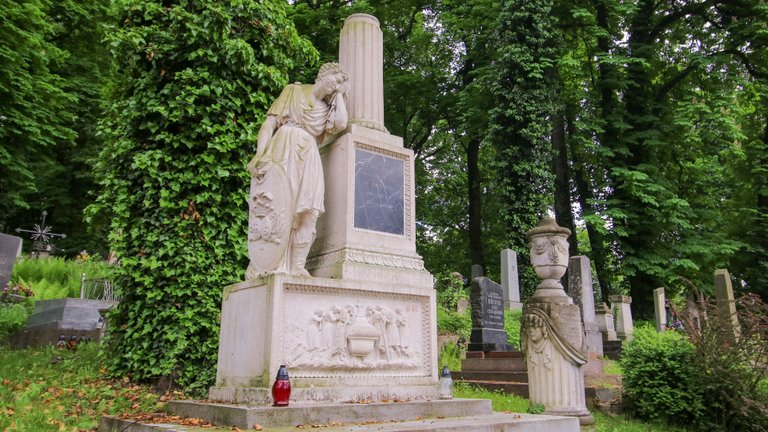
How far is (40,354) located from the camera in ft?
31.2

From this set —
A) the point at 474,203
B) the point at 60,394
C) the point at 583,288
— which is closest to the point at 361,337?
the point at 60,394

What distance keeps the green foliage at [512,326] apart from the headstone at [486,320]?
0.78 meters

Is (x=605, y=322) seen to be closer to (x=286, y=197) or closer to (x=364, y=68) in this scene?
(x=364, y=68)

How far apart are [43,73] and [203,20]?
744 centimetres

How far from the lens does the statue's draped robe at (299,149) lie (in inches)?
217

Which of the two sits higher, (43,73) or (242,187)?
(43,73)

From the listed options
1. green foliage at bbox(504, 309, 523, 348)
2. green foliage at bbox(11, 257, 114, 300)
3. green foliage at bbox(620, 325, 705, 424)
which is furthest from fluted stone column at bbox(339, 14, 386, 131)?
green foliage at bbox(11, 257, 114, 300)

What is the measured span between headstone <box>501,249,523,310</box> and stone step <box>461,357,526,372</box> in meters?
6.00

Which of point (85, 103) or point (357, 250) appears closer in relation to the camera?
point (357, 250)

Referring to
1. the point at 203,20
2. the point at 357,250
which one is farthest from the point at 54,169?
the point at 357,250

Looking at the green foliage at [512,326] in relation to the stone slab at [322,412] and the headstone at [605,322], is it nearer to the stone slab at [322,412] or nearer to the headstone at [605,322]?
the headstone at [605,322]

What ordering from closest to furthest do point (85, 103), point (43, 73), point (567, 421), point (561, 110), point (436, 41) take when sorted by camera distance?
point (567, 421)
point (43, 73)
point (85, 103)
point (561, 110)
point (436, 41)

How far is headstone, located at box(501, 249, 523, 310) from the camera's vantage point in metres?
18.2

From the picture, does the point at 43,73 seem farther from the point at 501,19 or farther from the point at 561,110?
the point at 561,110
